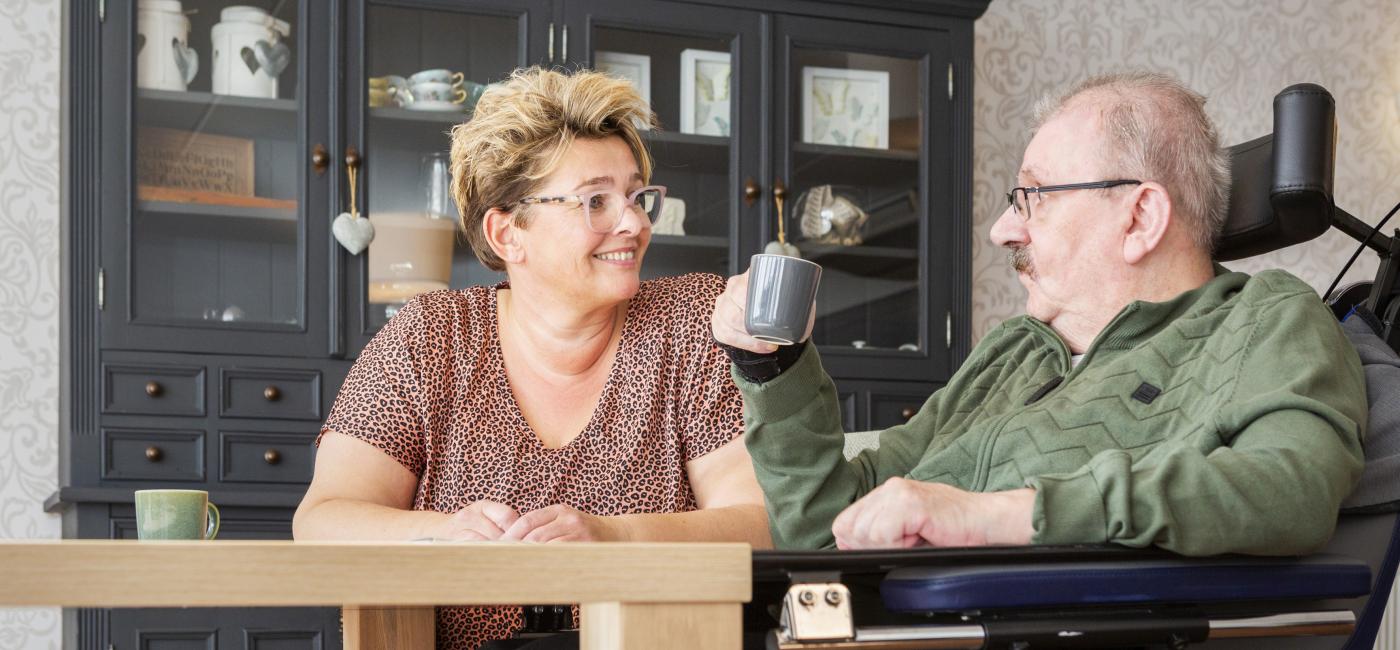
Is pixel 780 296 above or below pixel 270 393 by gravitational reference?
above

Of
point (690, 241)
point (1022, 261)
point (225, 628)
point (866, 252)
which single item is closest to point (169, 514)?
point (1022, 261)

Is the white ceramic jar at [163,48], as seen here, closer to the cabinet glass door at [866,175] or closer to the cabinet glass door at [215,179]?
the cabinet glass door at [215,179]

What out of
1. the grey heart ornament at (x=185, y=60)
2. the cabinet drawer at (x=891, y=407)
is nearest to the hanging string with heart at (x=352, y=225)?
the grey heart ornament at (x=185, y=60)

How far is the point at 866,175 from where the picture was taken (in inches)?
122

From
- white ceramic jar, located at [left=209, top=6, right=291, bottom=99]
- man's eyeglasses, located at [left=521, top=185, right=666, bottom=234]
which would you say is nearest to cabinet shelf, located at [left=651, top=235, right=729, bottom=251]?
white ceramic jar, located at [left=209, top=6, right=291, bottom=99]

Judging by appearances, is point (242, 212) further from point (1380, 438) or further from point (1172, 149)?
point (1380, 438)

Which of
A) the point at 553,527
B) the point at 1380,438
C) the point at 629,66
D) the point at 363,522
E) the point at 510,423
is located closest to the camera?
the point at 1380,438

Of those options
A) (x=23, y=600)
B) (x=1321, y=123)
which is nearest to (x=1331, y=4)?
(x=1321, y=123)

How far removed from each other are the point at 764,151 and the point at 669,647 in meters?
2.32

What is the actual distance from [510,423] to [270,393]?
1.09m

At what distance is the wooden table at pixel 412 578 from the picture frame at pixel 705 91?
2.28 m

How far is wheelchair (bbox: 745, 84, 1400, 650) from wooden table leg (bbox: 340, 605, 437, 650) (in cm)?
54

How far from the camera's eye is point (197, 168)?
Answer: 2.75 meters

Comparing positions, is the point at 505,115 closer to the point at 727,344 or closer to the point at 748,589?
the point at 727,344
